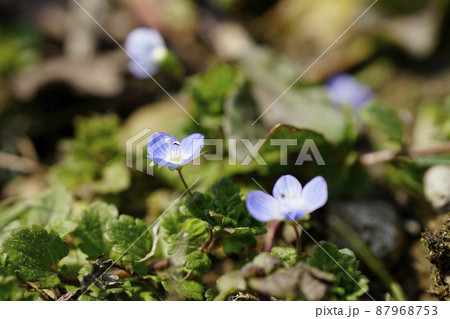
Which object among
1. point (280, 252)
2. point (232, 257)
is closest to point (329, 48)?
point (232, 257)

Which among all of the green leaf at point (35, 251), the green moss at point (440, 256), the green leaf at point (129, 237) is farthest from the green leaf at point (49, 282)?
the green moss at point (440, 256)

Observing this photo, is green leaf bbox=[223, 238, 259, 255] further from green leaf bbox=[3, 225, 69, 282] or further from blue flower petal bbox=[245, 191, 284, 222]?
green leaf bbox=[3, 225, 69, 282]

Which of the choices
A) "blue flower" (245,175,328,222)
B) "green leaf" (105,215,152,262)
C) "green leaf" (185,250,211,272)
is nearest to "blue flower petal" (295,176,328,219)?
"blue flower" (245,175,328,222)

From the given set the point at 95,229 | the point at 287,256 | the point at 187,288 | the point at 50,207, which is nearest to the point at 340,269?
the point at 287,256

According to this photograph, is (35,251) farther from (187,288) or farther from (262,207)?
(262,207)

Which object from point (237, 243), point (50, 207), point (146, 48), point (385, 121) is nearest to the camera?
point (237, 243)
